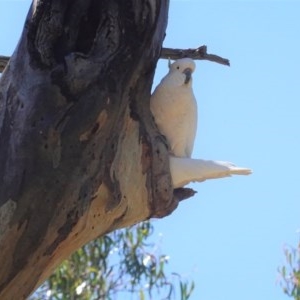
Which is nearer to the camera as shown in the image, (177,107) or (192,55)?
(177,107)

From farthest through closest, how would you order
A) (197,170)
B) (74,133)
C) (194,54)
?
(194,54)
(197,170)
(74,133)

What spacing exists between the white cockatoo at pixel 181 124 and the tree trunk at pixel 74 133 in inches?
1.4

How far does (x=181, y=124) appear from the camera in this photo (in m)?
2.55

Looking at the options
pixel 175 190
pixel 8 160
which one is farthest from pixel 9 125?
pixel 175 190

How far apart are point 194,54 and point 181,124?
0.21 m

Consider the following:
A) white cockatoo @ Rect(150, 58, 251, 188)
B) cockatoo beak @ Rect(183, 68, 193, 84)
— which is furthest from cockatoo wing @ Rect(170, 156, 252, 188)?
cockatoo beak @ Rect(183, 68, 193, 84)

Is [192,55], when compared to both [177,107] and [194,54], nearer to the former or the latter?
[194,54]

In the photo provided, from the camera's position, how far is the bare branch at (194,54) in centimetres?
268

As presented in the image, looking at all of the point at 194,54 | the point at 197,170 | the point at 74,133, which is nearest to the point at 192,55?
the point at 194,54

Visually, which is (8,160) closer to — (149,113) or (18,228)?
(18,228)

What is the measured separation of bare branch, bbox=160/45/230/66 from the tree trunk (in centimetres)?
26

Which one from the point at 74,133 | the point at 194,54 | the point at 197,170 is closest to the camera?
the point at 74,133

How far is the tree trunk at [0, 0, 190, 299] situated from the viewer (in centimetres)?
227

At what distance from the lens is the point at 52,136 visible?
229 centimetres
